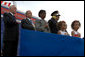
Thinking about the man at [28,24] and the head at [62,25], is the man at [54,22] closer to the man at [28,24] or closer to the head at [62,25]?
the head at [62,25]

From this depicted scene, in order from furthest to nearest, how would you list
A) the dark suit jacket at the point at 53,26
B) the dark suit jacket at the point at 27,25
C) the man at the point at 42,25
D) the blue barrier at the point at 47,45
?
the dark suit jacket at the point at 53,26, the man at the point at 42,25, the dark suit jacket at the point at 27,25, the blue barrier at the point at 47,45

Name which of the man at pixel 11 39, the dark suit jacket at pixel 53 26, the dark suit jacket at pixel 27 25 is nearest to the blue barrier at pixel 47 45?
the man at pixel 11 39

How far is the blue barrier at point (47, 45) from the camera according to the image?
3229 mm

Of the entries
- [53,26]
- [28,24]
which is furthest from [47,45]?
[53,26]

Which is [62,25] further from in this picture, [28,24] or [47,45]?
[47,45]

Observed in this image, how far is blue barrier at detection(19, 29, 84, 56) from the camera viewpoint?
3229 mm

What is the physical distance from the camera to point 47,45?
11.5 feet

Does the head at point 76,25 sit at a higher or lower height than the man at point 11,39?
higher

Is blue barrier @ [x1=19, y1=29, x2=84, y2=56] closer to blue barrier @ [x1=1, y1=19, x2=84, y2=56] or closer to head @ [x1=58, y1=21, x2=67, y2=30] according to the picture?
blue barrier @ [x1=1, y1=19, x2=84, y2=56]

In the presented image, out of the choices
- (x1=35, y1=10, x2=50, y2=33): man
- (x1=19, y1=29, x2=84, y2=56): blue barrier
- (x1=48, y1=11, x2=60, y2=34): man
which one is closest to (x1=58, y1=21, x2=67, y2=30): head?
(x1=48, y1=11, x2=60, y2=34): man

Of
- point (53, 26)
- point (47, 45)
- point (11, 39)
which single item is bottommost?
point (47, 45)

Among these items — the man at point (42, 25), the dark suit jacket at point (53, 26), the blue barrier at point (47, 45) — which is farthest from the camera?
the dark suit jacket at point (53, 26)

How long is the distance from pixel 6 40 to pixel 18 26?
1.18ft

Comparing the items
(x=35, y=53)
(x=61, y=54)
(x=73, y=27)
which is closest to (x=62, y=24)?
(x=73, y=27)
